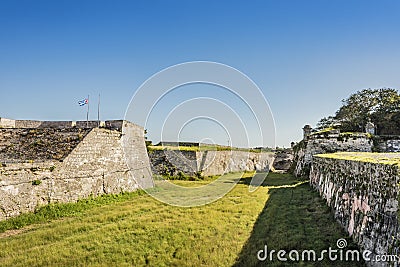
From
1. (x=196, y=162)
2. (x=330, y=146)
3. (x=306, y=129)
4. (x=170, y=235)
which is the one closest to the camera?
(x=170, y=235)

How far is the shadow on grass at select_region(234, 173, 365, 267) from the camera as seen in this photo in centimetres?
582

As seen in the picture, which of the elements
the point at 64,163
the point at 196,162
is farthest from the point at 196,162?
the point at 64,163

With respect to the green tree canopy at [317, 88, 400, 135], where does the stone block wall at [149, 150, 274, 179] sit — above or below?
→ below

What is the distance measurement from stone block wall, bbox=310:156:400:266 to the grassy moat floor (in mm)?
481

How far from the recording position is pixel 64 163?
38.0 ft

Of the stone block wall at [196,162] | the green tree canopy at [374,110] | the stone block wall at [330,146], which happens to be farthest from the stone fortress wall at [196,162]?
the green tree canopy at [374,110]

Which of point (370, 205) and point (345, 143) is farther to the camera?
point (345, 143)

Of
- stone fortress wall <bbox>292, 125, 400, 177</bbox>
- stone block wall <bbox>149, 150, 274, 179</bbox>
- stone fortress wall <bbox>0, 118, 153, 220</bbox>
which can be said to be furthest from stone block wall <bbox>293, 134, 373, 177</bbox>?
stone fortress wall <bbox>0, 118, 153, 220</bbox>

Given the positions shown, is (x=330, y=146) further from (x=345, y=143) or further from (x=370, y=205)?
(x=370, y=205)

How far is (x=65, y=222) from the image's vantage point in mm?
9367

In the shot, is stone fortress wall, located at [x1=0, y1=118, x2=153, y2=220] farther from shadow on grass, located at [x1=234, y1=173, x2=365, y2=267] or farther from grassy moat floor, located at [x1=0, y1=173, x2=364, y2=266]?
shadow on grass, located at [x1=234, y1=173, x2=365, y2=267]

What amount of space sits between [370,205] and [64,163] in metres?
10.6

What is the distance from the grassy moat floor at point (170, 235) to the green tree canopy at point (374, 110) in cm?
1644

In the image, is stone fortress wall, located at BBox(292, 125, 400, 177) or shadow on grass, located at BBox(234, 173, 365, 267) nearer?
shadow on grass, located at BBox(234, 173, 365, 267)
